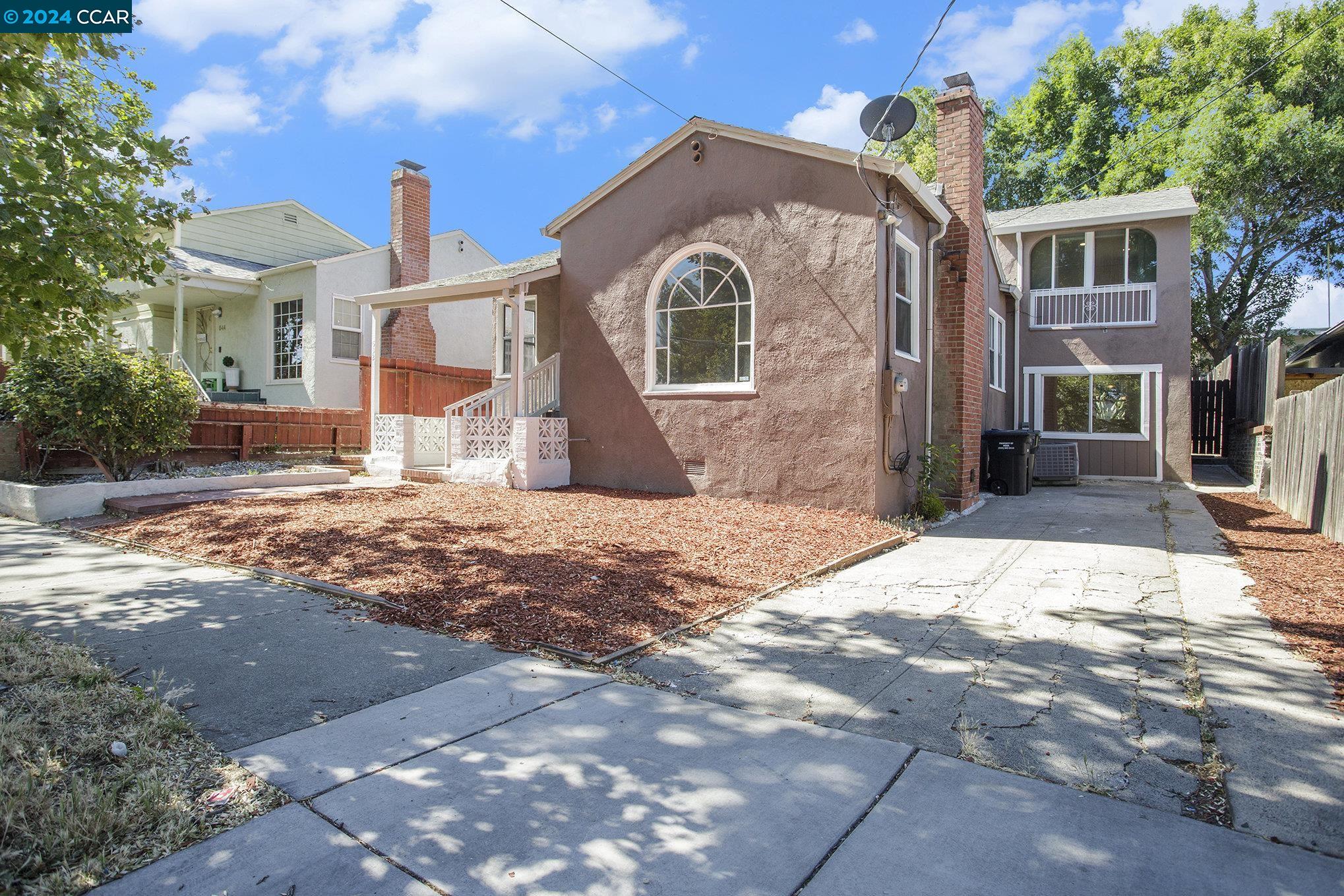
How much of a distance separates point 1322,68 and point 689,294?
2293 centimetres

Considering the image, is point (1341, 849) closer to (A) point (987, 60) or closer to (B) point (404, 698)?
(B) point (404, 698)

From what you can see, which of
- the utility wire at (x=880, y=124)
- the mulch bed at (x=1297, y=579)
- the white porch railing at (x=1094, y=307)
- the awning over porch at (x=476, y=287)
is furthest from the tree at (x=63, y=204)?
the white porch railing at (x=1094, y=307)

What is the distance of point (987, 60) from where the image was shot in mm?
9297

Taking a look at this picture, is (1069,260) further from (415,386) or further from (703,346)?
(415,386)

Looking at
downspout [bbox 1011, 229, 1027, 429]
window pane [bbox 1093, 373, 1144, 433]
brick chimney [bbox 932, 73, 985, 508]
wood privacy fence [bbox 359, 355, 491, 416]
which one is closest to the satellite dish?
brick chimney [bbox 932, 73, 985, 508]

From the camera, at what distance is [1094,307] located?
15695 mm

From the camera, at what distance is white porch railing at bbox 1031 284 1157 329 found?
1526 cm

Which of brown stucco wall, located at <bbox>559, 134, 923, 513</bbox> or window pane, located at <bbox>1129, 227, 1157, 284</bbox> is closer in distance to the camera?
brown stucco wall, located at <bbox>559, 134, 923, 513</bbox>

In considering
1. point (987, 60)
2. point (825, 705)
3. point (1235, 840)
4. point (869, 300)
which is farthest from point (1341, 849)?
point (987, 60)

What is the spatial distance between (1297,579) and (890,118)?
20.7 ft

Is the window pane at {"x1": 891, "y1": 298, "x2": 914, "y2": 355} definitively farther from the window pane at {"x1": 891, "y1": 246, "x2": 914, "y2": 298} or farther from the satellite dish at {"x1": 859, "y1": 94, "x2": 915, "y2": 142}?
the satellite dish at {"x1": 859, "y1": 94, "x2": 915, "y2": 142}

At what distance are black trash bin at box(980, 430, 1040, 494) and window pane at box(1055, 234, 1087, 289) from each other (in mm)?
5630

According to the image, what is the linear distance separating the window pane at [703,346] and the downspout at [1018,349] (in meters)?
8.95

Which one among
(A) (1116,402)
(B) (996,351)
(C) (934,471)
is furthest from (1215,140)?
(C) (934,471)
